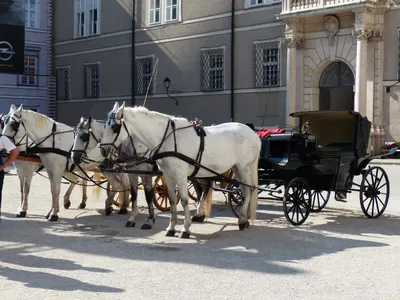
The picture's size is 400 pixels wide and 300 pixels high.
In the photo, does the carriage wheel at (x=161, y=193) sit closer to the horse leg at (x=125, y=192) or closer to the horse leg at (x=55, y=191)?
the horse leg at (x=125, y=192)

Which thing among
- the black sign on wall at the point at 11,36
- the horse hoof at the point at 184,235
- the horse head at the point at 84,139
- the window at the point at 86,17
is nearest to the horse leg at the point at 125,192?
the horse head at the point at 84,139

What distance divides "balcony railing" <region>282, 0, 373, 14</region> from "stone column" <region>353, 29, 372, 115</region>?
3.83ft

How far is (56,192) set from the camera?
37.3 feet

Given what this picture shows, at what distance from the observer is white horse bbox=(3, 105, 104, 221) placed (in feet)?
37.2

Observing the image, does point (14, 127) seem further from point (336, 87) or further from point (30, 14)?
point (30, 14)

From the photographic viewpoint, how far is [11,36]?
35.7 meters

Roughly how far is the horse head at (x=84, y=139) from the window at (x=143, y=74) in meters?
24.2

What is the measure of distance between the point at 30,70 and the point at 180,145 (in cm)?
3252

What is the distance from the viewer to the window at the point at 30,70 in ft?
133

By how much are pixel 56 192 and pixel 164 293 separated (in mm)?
5563

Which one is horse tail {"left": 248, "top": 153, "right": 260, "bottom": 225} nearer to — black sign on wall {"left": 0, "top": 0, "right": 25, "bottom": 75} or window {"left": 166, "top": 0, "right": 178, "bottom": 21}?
window {"left": 166, "top": 0, "right": 178, "bottom": 21}

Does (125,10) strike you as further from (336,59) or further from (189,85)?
(336,59)

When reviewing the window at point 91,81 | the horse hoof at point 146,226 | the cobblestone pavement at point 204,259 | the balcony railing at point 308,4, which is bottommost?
the cobblestone pavement at point 204,259

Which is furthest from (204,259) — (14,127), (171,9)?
(171,9)
